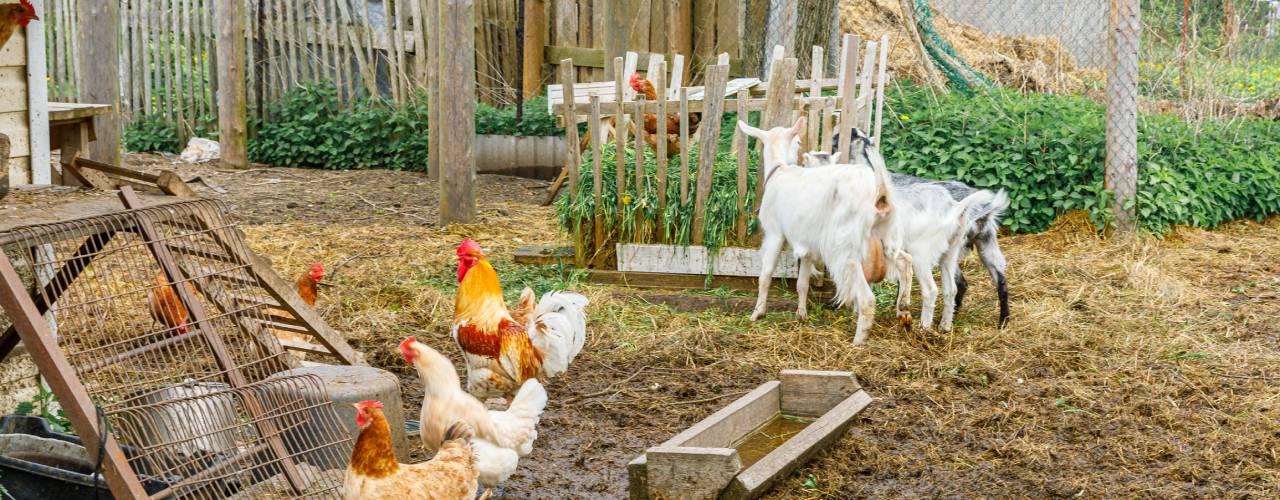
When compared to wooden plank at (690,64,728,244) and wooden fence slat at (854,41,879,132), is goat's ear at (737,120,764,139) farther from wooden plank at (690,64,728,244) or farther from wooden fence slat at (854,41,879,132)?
wooden fence slat at (854,41,879,132)

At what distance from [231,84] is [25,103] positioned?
22.1 feet

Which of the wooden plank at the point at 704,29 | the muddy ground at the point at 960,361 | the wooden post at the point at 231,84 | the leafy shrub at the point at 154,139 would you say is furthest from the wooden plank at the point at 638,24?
the leafy shrub at the point at 154,139

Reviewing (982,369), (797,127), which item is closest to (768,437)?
(982,369)

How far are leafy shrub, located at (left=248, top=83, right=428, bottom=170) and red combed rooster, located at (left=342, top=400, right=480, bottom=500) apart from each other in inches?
350

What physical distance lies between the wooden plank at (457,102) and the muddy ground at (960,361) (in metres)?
0.32

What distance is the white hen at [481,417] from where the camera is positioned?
14.1 ft

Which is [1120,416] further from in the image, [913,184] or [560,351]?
[560,351]

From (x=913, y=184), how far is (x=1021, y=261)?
2.00m

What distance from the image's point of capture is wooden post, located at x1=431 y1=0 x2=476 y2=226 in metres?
8.95

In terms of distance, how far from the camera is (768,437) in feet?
16.6

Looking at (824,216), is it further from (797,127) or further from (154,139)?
(154,139)

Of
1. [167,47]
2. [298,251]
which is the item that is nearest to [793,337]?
[298,251]

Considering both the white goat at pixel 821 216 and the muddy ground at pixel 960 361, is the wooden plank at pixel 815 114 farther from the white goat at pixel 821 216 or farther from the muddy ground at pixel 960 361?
the muddy ground at pixel 960 361

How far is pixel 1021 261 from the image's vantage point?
859 centimetres
